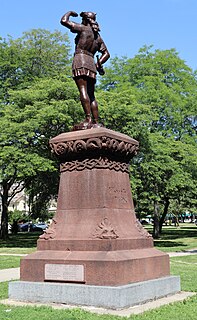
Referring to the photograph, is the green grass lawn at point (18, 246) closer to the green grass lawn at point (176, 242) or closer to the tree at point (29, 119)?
the tree at point (29, 119)

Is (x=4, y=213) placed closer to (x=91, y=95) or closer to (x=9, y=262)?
(x=9, y=262)

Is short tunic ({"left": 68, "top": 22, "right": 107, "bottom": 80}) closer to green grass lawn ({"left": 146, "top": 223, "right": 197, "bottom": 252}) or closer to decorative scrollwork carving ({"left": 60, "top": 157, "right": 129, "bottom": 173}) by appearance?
decorative scrollwork carving ({"left": 60, "top": 157, "right": 129, "bottom": 173})

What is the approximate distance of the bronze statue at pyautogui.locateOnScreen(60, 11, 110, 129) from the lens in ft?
32.9

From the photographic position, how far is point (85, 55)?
397 inches

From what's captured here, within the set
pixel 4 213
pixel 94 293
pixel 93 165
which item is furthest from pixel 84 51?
pixel 4 213

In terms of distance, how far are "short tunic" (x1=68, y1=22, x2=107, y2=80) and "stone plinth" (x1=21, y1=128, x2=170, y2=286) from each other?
1466mm

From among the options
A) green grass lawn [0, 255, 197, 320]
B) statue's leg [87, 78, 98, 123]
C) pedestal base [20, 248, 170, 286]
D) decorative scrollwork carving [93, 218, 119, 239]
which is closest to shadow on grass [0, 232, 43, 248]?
statue's leg [87, 78, 98, 123]

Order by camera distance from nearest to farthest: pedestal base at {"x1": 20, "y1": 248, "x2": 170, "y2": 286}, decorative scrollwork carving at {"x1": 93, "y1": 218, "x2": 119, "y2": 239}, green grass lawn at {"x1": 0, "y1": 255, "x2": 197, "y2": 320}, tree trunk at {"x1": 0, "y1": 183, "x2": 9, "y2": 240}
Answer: green grass lawn at {"x1": 0, "y1": 255, "x2": 197, "y2": 320}, pedestal base at {"x1": 20, "y1": 248, "x2": 170, "y2": 286}, decorative scrollwork carving at {"x1": 93, "y1": 218, "x2": 119, "y2": 239}, tree trunk at {"x1": 0, "y1": 183, "x2": 9, "y2": 240}

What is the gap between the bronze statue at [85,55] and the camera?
10.0 m

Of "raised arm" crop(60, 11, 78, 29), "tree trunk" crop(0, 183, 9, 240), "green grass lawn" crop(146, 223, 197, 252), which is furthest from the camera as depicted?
"tree trunk" crop(0, 183, 9, 240)

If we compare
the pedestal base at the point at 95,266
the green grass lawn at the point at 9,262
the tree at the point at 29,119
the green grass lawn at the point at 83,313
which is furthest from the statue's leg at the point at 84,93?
→ the tree at the point at 29,119

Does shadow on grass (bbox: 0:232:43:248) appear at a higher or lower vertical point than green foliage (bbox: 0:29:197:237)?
lower

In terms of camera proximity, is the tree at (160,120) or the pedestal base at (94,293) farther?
the tree at (160,120)

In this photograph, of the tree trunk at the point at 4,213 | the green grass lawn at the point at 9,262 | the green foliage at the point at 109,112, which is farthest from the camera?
the tree trunk at the point at 4,213
